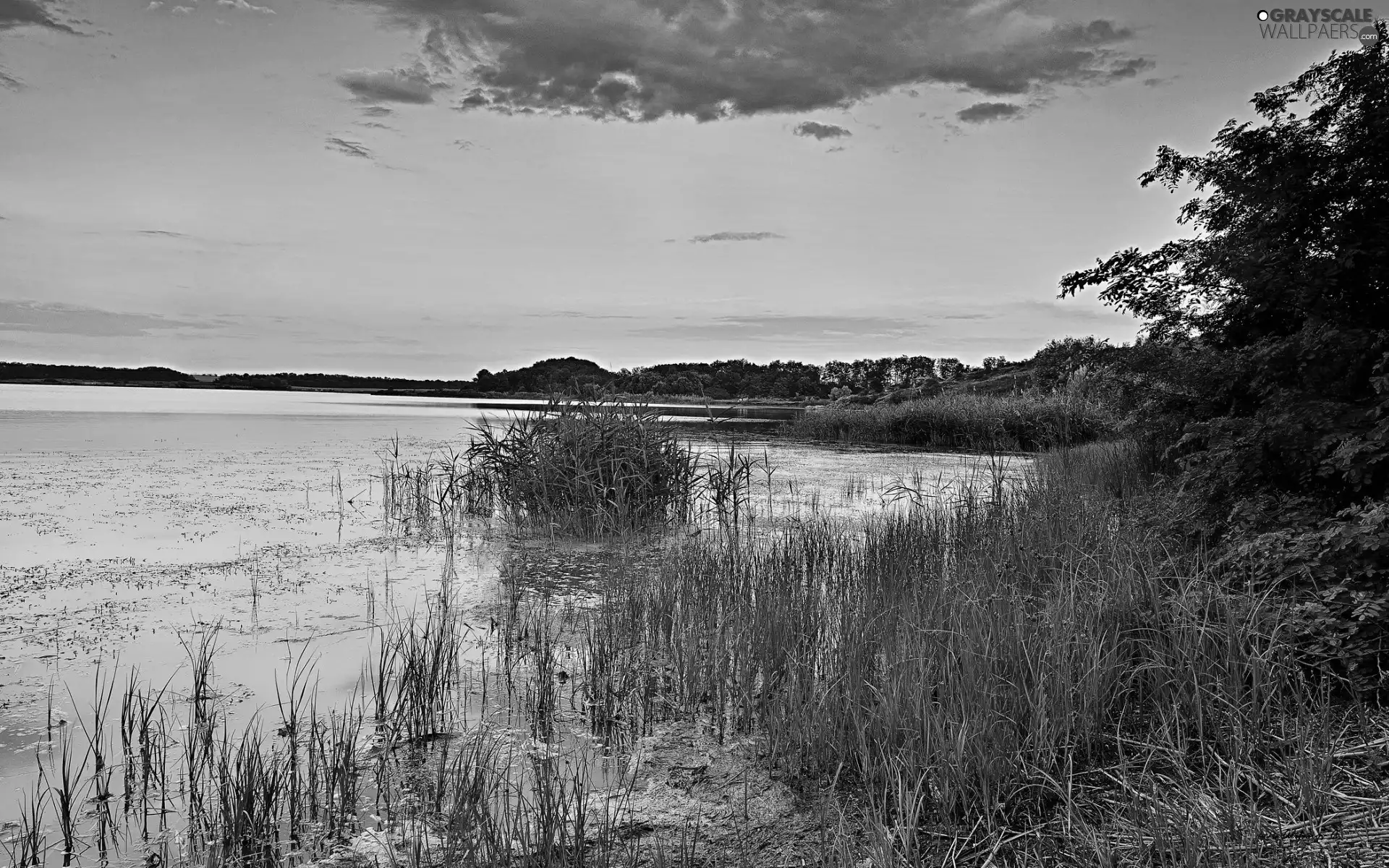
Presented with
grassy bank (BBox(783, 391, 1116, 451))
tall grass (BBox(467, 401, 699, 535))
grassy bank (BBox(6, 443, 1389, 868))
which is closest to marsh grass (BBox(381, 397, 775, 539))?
tall grass (BBox(467, 401, 699, 535))

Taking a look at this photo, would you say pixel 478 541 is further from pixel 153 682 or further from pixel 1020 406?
pixel 1020 406

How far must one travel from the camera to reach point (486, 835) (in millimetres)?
2475

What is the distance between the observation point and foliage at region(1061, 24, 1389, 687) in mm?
3867

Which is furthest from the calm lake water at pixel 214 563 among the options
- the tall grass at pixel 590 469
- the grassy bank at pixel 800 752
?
the tall grass at pixel 590 469

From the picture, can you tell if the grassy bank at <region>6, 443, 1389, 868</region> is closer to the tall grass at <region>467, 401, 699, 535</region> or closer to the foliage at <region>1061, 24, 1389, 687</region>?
the foliage at <region>1061, 24, 1389, 687</region>

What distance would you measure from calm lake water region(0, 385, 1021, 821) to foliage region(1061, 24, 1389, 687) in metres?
3.20

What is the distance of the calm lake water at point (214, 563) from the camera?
4633 millimetres

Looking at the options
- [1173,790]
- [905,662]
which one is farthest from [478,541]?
[1173,790]

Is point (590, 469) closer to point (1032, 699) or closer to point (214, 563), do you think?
point (214, 563)

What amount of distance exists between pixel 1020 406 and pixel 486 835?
25.3 metres

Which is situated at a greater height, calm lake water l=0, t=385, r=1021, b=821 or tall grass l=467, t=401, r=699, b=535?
tall grass l=467, t=401, r=699, b=535

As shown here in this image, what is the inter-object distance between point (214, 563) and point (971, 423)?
856 inches

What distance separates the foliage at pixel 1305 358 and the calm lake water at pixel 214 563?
3197 mm

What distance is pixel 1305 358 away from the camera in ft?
16.9
